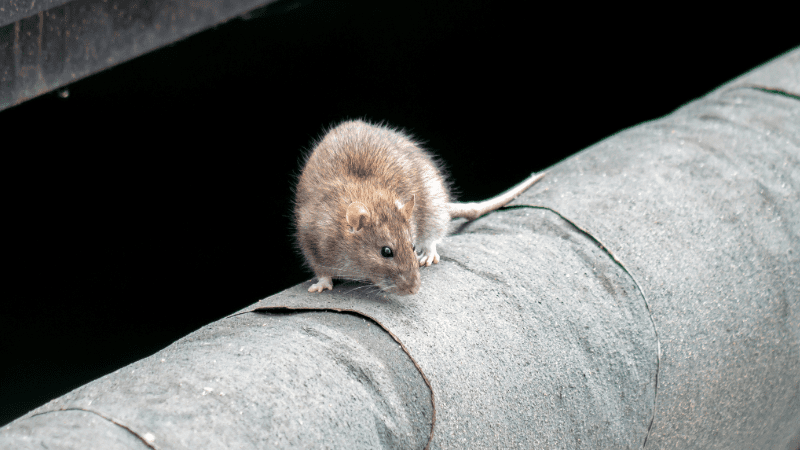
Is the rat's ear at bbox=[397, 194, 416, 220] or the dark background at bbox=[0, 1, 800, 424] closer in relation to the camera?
the rat's ear at bbox=[397, 194, 416, 220]

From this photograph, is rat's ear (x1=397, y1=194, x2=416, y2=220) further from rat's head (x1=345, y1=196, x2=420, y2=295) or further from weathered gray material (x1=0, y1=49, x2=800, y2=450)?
weathered gray material (x1=0, y1=49, x2=800, y2=450)

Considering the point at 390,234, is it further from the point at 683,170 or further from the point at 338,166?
the point at 683,170

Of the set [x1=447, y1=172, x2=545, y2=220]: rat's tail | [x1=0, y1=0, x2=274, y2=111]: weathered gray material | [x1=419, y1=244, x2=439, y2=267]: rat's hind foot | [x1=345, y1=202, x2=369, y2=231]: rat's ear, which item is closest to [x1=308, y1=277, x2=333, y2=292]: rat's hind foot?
[x1=345, y1=202, x2=369, y2=231]: rat's ear

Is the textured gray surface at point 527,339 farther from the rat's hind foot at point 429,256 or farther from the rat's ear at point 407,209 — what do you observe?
the rat's ear at point 407,209

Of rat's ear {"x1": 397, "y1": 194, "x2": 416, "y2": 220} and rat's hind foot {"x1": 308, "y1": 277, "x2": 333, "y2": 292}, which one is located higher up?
rat's ear {"x1": 397, "y1": 194, "x2": 416, "y2": 220}

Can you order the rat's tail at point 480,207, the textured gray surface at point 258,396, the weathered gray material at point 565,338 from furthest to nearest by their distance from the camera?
the rat's tail at point 480,207, the weathered gray material at point 565,338, the textured gray surface at point 258,396

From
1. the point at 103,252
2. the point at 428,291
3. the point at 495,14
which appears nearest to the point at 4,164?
the point at 103,252

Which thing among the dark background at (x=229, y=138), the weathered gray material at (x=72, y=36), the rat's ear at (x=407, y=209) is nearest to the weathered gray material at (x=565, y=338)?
the rat's ear at (x=407, y=209)
